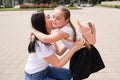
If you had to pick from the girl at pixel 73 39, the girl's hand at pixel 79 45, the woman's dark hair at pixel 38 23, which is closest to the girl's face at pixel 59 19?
the girl at pixel 73 39

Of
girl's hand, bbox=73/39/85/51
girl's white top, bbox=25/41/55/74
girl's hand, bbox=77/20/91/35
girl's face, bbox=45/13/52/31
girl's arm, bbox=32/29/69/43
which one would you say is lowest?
girl's white top, bbox=25/41/55/74

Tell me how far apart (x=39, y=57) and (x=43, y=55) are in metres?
0.09

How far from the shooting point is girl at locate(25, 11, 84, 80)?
12.3 ft

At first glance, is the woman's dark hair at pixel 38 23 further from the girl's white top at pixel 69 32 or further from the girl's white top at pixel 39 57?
the girl's white top at pixel 69 32

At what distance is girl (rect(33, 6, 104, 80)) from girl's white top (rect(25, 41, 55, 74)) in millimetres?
83

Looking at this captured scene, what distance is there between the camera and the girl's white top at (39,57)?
3736 millimetres

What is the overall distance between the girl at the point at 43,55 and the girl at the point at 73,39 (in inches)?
2.9

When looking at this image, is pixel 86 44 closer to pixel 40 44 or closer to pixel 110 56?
pixel 40 44

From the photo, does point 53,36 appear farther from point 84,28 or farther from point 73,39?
point 84,28

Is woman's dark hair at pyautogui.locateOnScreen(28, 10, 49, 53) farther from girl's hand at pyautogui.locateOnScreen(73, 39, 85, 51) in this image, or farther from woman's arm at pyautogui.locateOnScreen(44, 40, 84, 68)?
girl's hand at pyautogui.locateOnScreen(73, 39, 85, 51)

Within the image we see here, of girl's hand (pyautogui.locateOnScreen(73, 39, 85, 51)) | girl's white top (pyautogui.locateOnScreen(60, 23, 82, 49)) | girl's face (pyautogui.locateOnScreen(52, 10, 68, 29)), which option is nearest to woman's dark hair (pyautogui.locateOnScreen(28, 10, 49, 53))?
girl's face (pyautogui.locateOnScreen(52, 10, 68, 29))

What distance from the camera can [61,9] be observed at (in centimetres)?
373

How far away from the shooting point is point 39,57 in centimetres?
380

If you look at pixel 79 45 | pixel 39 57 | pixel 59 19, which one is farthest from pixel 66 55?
pixel 59 19
